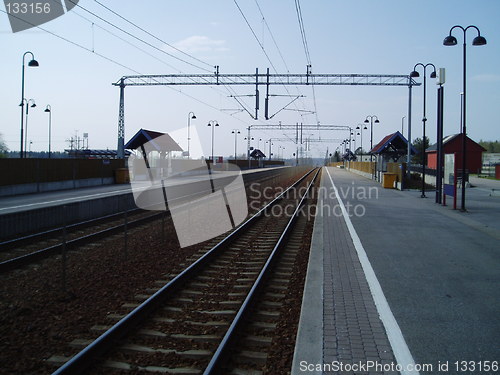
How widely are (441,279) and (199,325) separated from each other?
4.42m

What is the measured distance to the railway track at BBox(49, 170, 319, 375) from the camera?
4848 millimetres

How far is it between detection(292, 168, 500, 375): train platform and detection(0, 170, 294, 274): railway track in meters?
4.68

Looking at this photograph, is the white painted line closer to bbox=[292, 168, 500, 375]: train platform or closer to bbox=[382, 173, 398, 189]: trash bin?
bbox=[292, 168, 500, 375]: train platform

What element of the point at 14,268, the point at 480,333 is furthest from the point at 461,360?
the point at 14,268

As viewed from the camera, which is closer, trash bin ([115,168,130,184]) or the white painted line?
the white painted line

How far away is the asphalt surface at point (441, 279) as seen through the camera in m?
5.08

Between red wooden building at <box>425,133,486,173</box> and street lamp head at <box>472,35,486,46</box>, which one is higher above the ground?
street lamp head at <box>472,35,486,46</box>

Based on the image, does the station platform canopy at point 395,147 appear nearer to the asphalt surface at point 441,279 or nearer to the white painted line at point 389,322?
the asphalt surface at point 441,279

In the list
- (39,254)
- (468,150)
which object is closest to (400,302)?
(39,254)

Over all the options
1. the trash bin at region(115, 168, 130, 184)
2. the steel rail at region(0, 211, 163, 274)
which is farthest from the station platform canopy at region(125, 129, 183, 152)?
the steel rail at region(0, 211, 163, 274)

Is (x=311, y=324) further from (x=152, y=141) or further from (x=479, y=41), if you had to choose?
(x=152, y=141)

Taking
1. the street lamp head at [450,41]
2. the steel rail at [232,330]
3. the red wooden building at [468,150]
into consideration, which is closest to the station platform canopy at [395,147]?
the street lamp head at [450,41]

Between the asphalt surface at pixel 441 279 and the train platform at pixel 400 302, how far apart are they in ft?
0.04

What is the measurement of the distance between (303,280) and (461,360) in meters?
3.78
